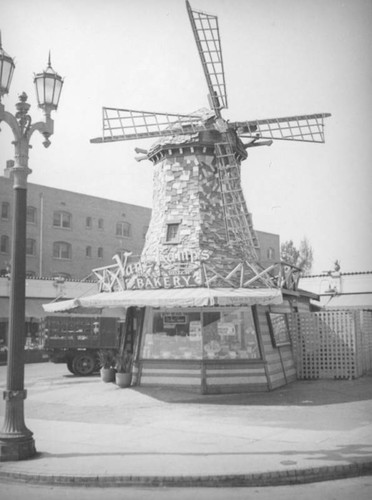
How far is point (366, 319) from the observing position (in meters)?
23.5

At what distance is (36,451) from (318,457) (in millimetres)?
4661

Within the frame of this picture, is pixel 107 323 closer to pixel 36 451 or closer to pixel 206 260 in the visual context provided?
pixel 206 260

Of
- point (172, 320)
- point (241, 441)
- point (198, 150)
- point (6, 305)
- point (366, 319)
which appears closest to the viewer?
point (241, 441)

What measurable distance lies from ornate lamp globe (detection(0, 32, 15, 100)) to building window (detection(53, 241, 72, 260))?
42.8m

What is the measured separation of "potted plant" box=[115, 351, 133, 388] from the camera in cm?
1855

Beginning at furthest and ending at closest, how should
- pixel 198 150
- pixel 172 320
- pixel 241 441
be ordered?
pixel 198 150 → pixel 172 320 → pixel 241 441

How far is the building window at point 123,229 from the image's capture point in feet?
191

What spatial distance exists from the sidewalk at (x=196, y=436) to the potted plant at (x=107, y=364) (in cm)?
165

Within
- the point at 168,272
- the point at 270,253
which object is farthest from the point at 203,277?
the point at 270,253

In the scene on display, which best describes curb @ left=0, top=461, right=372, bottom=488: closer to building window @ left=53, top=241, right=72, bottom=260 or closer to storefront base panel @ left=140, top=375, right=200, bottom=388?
storefront base panel @ left=140, top=375, right=200, bottom=388

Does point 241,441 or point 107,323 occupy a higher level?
point 107,323

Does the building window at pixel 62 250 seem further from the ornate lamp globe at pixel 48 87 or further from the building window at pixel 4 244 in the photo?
the ornate lamp globe at pixel 48 87

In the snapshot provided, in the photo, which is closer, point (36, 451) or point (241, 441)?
point (36, 451)

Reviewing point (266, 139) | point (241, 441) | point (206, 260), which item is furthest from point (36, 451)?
point (266, 139)
